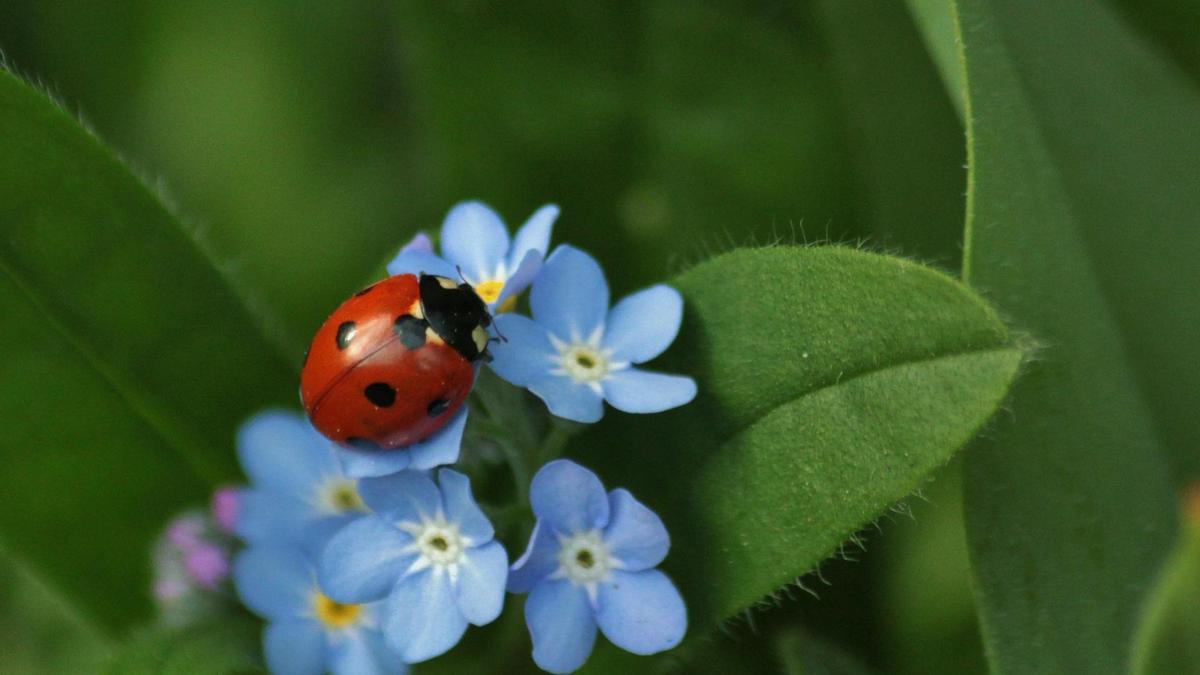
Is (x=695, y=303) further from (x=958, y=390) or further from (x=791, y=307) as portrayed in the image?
(x=958, y=390)

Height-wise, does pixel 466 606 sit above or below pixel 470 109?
below

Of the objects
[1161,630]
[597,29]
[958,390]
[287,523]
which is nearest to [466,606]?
[287,523]

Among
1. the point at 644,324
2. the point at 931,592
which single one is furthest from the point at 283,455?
the point at 931,592

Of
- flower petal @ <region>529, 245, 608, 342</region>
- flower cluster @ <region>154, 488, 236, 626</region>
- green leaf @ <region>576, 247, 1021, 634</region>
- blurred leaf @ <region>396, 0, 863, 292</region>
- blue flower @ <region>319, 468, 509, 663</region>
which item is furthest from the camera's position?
blurred leaf @ <region>396, 0, 863, 292</region>

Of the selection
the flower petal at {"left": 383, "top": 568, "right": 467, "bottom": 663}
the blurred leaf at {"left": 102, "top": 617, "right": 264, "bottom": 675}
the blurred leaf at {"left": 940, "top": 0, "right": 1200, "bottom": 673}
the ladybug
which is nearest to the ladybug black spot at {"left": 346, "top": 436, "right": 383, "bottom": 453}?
the ladybug

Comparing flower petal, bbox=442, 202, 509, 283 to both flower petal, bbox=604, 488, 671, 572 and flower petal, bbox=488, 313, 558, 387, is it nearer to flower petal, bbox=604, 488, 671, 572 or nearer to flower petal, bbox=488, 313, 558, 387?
flower petal, bbox=488, 313, 558, 387

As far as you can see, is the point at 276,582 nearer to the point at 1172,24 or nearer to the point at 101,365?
the point at 101,365
